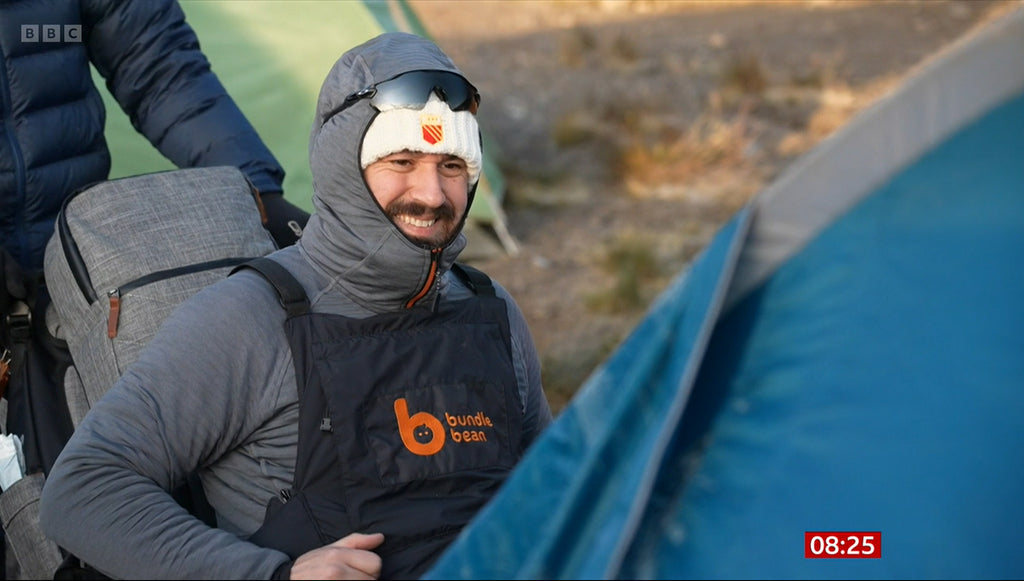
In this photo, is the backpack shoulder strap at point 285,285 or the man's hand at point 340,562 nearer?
the man's hand at point 340,562

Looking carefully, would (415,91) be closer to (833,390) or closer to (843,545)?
(833,390)

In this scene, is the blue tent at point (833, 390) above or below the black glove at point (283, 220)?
below

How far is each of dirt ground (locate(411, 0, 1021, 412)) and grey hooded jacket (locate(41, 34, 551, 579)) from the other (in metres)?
2.88

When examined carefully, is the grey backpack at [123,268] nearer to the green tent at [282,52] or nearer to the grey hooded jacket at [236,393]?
the grey hooded jacket at [236,393]

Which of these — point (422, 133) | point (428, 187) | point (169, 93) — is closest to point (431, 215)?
point (428, 187)

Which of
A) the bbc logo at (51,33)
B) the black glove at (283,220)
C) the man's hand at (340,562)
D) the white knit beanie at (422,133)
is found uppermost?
the bbc logo at (51,33)

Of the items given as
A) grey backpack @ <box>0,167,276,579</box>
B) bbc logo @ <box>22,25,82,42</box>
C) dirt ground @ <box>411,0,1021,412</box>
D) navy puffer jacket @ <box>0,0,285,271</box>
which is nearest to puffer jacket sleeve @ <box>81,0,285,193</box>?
Result: navy puffer jacket @ <box>0,0,285,271</box>

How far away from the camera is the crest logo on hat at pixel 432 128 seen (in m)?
2.25

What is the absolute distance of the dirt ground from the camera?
6.52 meters

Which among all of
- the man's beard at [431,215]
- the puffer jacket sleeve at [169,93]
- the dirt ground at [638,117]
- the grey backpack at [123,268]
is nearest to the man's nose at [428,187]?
the man's beard at [431,215]

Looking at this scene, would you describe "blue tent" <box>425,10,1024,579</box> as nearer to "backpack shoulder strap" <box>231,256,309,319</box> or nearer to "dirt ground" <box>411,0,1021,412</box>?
"backpack shoulder strap" <box>231,256,309,319</box>

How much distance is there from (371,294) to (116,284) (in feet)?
2.04

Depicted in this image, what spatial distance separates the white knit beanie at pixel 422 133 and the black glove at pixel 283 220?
2.16 feet

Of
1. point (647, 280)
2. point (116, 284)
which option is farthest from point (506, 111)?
point (116, 284)
